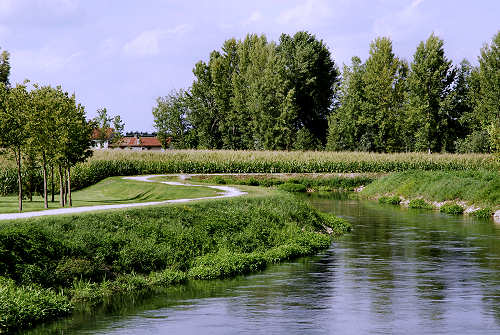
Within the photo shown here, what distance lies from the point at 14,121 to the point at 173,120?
8440cm

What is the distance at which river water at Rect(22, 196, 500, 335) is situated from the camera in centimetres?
1582

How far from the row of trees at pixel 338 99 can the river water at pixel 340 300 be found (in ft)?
206

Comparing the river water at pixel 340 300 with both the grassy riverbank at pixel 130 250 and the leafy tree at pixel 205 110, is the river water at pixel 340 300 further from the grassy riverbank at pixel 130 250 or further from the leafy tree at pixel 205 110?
the leafy tree at pixel 205 110

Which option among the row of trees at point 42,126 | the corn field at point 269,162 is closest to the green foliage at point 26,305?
the row of trees at point 42,126

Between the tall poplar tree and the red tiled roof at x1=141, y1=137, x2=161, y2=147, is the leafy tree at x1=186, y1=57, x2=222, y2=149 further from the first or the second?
the red tiled roof at x1=141, y1=137, x2=161, y2=147

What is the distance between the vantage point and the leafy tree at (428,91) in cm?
8769

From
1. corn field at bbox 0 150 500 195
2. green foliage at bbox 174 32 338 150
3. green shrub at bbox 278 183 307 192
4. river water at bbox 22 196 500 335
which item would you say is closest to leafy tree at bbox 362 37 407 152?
green foliage at bbox 174 32 338 150

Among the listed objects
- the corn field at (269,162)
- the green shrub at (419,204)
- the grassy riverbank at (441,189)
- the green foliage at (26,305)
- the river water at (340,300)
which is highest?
the corn field at (269,162)

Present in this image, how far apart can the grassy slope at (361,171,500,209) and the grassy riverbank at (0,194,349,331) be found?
60.1 ft

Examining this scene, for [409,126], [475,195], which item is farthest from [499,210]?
[409,126]

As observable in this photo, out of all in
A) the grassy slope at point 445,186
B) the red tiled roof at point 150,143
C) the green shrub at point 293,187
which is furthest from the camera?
the red tiled roof at point 150,143

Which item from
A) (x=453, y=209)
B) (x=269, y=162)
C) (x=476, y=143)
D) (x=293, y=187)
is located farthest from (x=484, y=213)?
(x=476, y=143)

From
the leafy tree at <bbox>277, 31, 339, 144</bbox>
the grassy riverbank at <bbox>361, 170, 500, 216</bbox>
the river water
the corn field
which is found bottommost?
the river water

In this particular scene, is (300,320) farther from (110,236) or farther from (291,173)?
(291,173)
